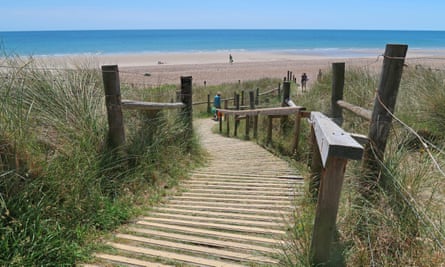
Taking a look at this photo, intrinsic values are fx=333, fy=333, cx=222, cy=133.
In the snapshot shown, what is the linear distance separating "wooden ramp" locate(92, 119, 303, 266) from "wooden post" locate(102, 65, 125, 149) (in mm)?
1094

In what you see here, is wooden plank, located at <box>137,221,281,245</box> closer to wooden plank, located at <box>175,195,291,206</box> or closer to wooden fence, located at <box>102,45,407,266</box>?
wooden fence, located at <box>102,45,407,266</box>

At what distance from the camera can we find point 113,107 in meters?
4.41

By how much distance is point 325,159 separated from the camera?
7.39ft

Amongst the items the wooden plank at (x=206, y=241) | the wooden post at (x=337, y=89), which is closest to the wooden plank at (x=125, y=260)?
the wooden plank at (x=206, y=241)

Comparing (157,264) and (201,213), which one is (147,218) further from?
(157,264)

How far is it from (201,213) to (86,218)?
48.8 inches

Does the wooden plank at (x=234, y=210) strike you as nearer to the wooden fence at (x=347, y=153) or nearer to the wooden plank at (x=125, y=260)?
the wooden fence at (x=347, y=153)

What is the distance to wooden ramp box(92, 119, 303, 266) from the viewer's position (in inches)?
112

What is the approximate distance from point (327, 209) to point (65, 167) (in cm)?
254

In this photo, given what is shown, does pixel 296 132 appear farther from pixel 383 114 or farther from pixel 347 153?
pixel 347 153

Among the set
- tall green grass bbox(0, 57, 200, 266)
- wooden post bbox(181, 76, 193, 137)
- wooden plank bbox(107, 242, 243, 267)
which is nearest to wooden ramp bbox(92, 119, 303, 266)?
wooden plank bbox(107, 242, 243, 267)

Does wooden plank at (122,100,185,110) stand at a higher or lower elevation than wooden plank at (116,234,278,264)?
higher

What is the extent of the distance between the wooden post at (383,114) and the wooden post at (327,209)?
2.11 feet

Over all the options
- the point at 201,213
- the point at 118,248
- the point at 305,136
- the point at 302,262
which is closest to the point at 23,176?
the point at 118,248
